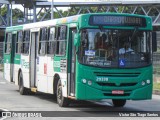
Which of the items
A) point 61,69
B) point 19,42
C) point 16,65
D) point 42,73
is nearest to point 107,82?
point 61,69

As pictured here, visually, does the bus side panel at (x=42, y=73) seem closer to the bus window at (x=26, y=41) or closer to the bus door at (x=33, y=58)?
the bus door at (x=33, y=58)

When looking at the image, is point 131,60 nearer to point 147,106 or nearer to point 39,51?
point 147,106

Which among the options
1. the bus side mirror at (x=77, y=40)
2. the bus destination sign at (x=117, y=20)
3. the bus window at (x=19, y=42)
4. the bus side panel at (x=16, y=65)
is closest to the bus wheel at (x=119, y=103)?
the bus destination sign at (x=117, y=20)

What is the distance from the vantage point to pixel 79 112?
15156 mm

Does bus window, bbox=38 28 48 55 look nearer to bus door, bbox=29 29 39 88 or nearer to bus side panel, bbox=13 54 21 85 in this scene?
bus door, bbox=29 29 39 88

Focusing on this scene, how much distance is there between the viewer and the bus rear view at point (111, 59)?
1489 centimetres

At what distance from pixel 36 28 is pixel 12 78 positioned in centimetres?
465

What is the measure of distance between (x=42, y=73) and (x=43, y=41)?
1165mm

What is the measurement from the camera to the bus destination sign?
49.7 feet

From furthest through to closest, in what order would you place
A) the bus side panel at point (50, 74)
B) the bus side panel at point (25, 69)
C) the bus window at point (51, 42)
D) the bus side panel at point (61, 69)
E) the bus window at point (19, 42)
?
the bus window at point (19, 42)
the bus side panel at point (25, 69)
the bus side panel at point (50, 74)
the bus window at point (51, 42)
the bus side panel at point (61, 69)

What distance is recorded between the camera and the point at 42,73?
1886cm

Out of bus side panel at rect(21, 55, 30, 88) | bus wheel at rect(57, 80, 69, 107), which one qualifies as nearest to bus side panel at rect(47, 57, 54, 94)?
bus wheel at rect(57, 80, 69, 107)

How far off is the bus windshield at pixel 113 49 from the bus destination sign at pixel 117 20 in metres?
0.21

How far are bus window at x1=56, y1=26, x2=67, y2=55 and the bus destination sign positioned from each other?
1.60 m
